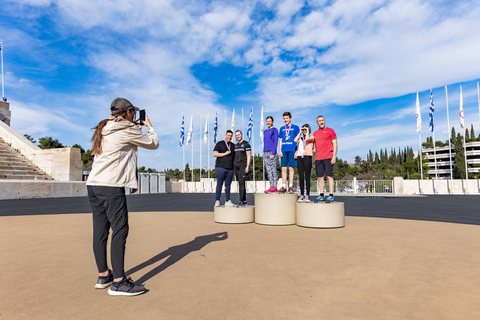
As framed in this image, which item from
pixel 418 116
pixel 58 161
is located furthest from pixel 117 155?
pixel 418 116

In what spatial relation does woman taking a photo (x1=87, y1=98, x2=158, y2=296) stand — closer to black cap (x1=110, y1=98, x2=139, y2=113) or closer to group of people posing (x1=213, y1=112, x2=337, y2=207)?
black cap (x1=110, y1=98, x2=139, y2=113)

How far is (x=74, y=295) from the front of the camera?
7.97 feet

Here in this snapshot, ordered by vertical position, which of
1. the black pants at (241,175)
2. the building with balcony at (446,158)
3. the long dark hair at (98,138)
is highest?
the building with balcony at (446,158)

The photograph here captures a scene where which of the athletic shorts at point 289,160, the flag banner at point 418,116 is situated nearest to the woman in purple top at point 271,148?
the athletic shorts at point 289,160

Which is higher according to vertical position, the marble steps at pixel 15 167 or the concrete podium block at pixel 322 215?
the marble steps at pixel 15 167

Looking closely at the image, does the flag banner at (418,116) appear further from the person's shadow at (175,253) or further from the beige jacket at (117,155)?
the beige jacket at (117,155)

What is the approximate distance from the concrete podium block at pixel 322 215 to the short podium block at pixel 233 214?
1.36m

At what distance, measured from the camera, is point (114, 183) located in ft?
8.33

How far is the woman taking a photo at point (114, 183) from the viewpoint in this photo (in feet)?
8.27

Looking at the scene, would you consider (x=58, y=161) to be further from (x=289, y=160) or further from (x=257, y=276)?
(x=257, y=276)

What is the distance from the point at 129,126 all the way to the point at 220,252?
2095 millimetres

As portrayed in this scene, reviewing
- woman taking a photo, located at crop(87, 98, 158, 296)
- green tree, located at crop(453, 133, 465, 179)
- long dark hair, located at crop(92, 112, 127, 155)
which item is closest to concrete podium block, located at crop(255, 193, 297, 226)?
woman taking a photo, located at crop(87, 98, 158, 296)

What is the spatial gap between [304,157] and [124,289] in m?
5.15

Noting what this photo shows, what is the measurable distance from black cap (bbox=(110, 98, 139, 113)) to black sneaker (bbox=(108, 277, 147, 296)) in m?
1.55
